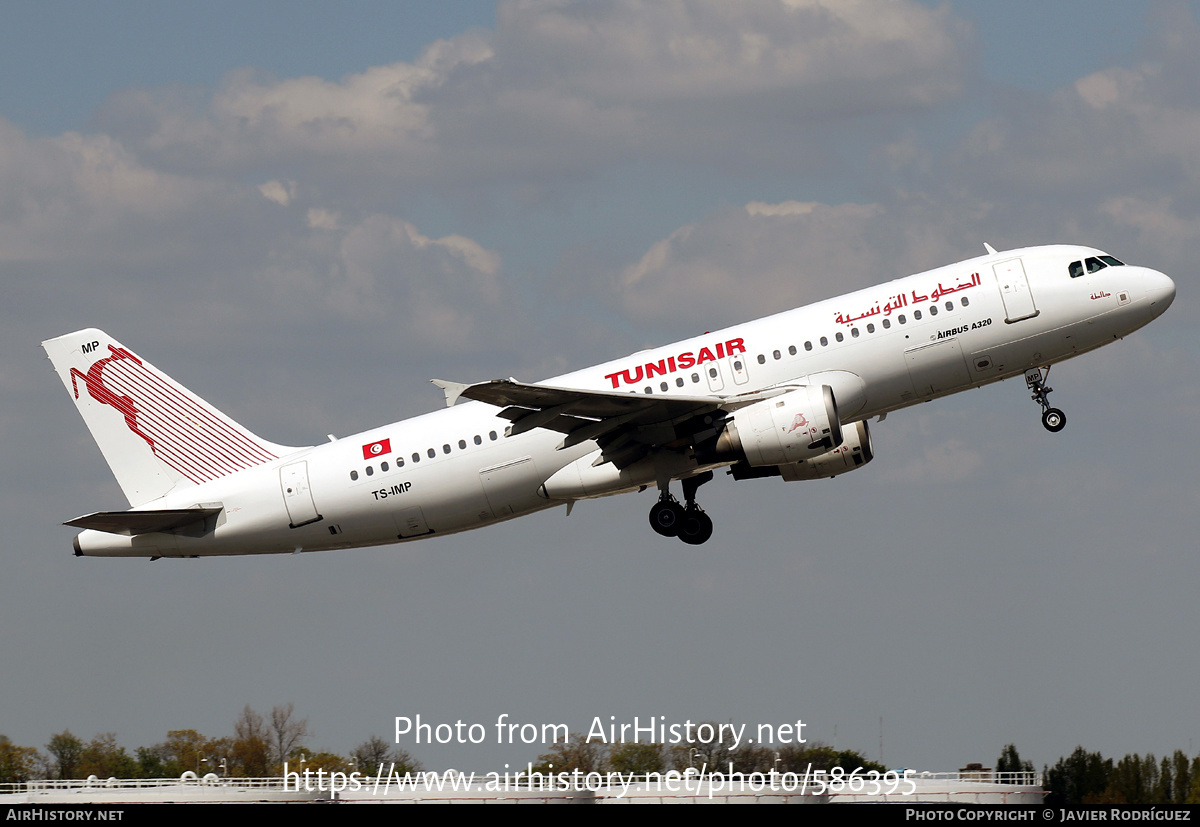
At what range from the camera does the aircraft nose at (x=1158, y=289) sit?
41938mm

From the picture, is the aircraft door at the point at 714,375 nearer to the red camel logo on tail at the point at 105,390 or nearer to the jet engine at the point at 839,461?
the jet engine at the point at 839,461

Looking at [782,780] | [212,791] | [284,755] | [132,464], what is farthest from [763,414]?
[284,755]

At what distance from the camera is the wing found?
39094 millimetres

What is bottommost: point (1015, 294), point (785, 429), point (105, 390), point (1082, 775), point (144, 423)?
point (1082, 775)

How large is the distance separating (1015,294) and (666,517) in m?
12.1

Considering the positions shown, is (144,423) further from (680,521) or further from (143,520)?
(680,521)

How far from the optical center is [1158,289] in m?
42.0

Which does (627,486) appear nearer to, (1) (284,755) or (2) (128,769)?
(1) (284,755)

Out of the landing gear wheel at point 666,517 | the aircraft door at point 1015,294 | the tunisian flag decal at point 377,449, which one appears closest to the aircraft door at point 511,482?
the tunisian flag decal at point 377,449

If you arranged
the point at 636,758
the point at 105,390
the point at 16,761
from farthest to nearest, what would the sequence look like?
the point at 16,761, the point at 636,758, the point at 105,390

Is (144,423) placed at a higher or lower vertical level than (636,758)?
higher

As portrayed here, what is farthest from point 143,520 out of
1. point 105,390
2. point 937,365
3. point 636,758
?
point 636,758

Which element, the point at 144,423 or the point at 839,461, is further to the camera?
the point at 144,423
